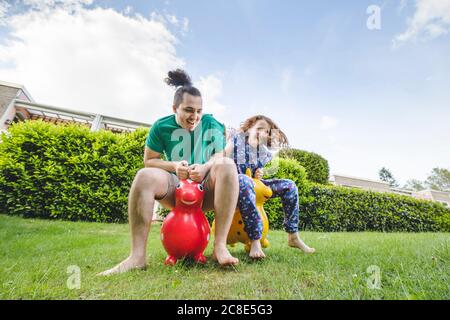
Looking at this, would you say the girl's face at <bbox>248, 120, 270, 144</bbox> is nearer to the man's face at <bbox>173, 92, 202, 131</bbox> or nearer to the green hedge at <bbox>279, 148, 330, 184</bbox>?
the man's face at <bbox>173, 92, 202, 131</bbox>

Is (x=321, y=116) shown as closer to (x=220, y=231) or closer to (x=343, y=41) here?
(x=343, y=41)

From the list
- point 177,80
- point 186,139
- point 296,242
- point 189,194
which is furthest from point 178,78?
point 296,242

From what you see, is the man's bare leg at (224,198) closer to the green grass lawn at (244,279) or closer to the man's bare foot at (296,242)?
the green grass lawn at (244,279)

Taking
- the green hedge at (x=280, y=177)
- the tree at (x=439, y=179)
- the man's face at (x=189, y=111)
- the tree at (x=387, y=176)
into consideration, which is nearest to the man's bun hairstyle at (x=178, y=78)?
the man's face at (x=189, y=111)

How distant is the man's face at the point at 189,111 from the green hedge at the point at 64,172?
4.11m

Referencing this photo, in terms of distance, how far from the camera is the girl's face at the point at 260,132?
2.68m

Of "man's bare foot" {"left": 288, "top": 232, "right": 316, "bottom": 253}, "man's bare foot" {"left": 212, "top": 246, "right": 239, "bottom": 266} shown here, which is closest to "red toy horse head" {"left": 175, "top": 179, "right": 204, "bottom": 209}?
"man's bare foot" {"left": 212, "top": 246, "right": 239, "bottom": 266}

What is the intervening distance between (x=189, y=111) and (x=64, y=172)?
15.4 feet

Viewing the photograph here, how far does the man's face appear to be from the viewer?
6.97 feet

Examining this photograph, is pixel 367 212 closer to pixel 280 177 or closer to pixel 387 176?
pixel 280 177

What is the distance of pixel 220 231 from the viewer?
1873 millimetres

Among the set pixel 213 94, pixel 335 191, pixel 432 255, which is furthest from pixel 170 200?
pixel 335 191

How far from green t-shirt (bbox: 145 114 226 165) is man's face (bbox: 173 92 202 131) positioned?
9 centimetres

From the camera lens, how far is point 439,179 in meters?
37.5
